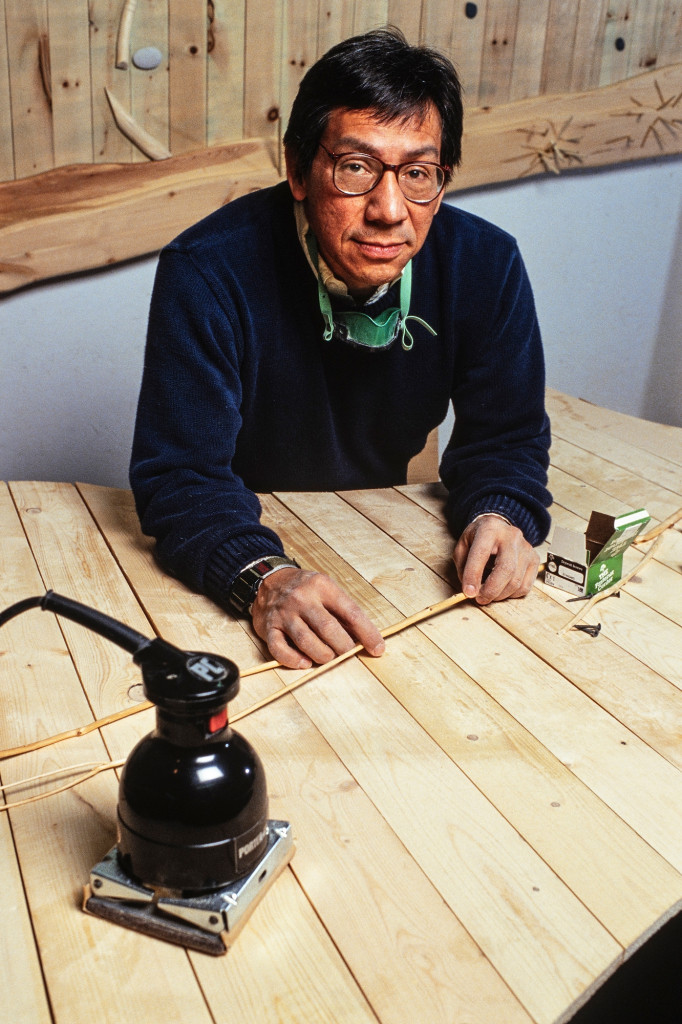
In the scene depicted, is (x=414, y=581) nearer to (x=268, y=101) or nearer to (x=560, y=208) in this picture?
(x=268, y=101)

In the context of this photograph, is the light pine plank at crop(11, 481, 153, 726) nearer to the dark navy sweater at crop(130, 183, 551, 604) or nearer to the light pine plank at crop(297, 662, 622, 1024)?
the dark navy sweater at crop(130, 183, 551, 604)

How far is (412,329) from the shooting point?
5.76 feet

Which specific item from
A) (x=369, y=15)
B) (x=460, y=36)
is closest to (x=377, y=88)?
(x=369, y=15)

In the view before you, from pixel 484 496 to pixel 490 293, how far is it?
0.39 meters

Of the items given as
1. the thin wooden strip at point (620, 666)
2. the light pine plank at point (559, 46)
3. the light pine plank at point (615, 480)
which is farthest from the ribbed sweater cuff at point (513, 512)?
the light pine plank at point (559, 46)

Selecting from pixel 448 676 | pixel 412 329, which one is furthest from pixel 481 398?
pixel 448 676

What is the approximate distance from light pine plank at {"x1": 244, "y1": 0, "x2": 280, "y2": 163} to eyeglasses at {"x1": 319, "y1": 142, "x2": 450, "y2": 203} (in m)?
1.31

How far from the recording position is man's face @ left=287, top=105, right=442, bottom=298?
1428 mm

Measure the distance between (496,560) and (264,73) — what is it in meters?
1.81

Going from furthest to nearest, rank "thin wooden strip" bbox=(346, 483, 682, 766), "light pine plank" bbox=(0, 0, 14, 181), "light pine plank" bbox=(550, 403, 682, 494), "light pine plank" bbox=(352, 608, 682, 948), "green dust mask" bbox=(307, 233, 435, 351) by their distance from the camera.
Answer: "light pine plank" bbox=(0, 0, 14, 181) → "light pine plank" bbox=(550, 403, 682, 494) → "green dust mask" bbox=(307, 233, 435, 351) → "thin wooden strip" bbox=(346, 483, 682, 766) → "light pine plank" bbox=(352, 608, 682, 948)

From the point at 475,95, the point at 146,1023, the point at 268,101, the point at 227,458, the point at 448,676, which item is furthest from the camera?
the point at 475,95

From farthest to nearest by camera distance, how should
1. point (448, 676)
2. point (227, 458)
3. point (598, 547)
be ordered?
point (227, 458), point (598, 547), point (448, 676)

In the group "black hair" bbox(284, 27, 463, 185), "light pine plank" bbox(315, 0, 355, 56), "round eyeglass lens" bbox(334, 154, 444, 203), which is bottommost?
"round eyeglass lens" bbox(334, 154, 444, 203)

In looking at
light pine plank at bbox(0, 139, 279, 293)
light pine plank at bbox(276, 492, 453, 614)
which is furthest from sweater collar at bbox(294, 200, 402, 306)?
light pine plank at bbox(0, 139, 279, 293)
